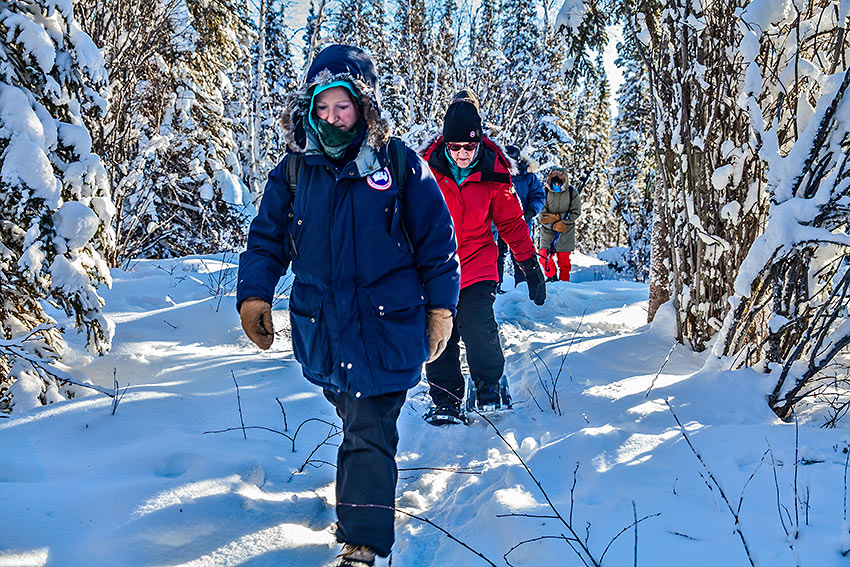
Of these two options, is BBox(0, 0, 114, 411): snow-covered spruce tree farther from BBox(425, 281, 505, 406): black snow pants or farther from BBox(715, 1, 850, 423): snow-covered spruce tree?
BBox(715, 1, 850, 423): snow-covered spruce tree

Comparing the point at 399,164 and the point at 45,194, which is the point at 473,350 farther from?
the point at 45,194

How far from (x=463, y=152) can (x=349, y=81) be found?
1.41 m

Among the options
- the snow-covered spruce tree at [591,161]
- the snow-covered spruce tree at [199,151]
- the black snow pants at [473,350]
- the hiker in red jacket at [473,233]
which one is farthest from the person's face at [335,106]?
the snow-covered spruce tree at [591,161]

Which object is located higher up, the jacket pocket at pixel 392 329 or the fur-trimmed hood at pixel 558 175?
the fur-trimmed hood at pixel 558 175

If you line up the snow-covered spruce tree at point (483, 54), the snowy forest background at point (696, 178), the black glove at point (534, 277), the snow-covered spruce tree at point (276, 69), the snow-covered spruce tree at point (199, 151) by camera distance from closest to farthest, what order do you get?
1. the snowy forest background at point (696, 178)
2. the black glove at point (534, 277)
3. the snow-covered spruce tree at point (199, 151)
4. the snow-covered spruce tree at point (483, 54)
5. the snow-covered spruce tree at point (276, 69)

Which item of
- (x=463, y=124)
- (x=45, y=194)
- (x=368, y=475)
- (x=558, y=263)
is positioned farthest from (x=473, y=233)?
(x=558, y=263)

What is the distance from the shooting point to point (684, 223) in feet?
12.9

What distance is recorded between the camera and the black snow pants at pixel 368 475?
6.09ft

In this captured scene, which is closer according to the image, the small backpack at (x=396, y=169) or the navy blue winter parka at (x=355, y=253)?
the navy blue winter parka at (x=355, y=253)

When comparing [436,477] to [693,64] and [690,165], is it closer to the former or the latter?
[690,165]

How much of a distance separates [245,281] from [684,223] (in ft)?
11.0

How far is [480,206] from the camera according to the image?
3406mm

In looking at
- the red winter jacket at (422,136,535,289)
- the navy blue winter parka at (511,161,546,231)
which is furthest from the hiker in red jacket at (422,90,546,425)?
the navy blue winter parka at (511,161,546,231)

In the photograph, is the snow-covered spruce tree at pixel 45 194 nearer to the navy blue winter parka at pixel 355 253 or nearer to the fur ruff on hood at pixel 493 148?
the navy blue winter parka at pixel 355 253
